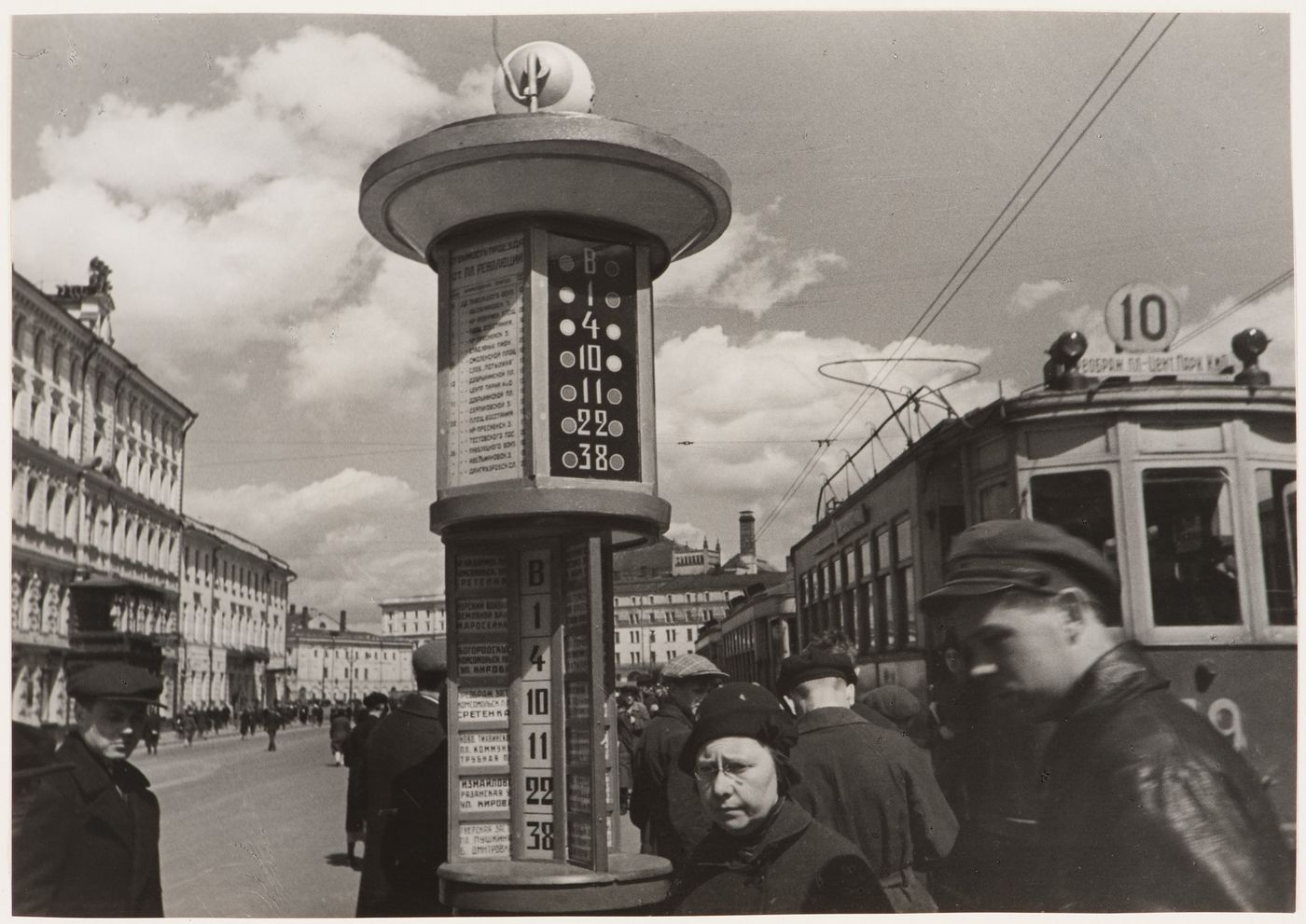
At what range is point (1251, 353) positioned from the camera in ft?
17.8

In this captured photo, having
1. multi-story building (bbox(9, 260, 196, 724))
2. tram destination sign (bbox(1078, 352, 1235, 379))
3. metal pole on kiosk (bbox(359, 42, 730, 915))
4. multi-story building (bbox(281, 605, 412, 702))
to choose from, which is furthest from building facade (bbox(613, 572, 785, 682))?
metal pole on kiosk (bbox(359, 42, 730, 915))

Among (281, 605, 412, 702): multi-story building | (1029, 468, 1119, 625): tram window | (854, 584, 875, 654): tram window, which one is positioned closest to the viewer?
(1029, 468, 1119, 625): tram window

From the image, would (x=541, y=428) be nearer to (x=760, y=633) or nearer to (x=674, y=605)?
(x=760, y=633)

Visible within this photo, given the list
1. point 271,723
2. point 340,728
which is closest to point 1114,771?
point 271,723

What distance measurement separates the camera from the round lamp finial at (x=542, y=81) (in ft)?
15.6

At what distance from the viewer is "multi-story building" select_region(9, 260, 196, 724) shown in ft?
17.8

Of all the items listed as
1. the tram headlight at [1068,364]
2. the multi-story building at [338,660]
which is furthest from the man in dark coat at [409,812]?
the tram headlight at [1068,364]

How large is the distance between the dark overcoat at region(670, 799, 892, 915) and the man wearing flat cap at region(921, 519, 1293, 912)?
1.46m

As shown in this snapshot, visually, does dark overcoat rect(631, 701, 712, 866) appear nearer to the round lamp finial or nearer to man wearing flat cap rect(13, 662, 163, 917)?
man wearing flat cap rect(13, 662, 163, 917)

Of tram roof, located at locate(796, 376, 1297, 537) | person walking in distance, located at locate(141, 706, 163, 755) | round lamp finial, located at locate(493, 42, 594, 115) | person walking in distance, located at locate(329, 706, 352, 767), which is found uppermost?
round lamp finial, located at locate(493, 42, 594, 115)

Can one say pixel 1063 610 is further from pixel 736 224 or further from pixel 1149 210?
pixel 736 224

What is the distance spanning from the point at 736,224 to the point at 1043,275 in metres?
1.50

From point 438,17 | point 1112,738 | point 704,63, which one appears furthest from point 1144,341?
point 438,17

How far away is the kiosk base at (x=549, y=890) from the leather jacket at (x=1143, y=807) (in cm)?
171
